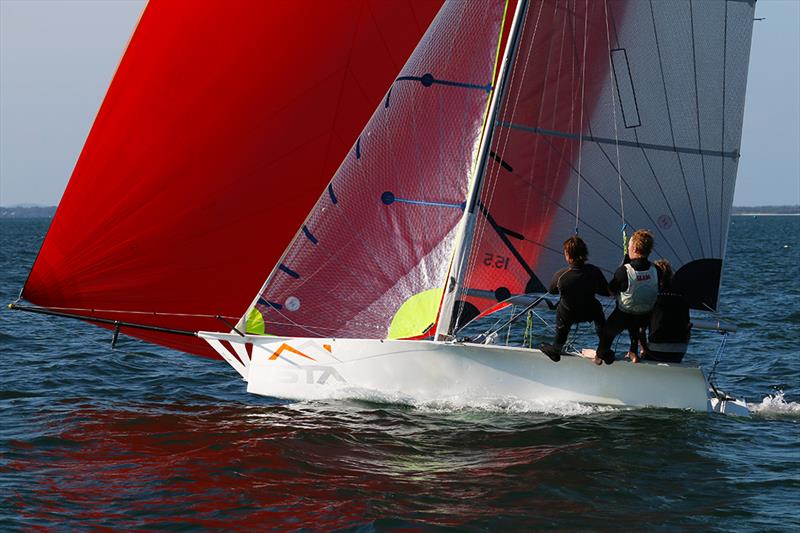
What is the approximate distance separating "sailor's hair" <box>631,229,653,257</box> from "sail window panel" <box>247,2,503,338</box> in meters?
1.80

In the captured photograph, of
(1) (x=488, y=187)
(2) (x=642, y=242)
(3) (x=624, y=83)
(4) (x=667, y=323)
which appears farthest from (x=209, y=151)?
(4) (x=667, y=323)

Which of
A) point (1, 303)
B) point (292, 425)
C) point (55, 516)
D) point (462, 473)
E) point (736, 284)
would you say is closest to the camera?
point (55, 516)

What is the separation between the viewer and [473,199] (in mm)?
10477

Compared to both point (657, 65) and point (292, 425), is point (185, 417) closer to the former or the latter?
point (292, 425)

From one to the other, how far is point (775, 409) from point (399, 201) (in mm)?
4382

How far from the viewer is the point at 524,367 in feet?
33.5

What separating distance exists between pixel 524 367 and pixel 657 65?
10.9ft

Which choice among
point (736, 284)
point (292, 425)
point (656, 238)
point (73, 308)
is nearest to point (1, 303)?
point (73, 308)

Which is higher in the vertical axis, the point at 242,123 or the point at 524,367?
the point at 242,123

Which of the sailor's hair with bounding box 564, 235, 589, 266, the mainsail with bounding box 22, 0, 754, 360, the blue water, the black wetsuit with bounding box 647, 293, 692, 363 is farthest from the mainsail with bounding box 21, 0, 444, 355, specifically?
the black wetsuit with bounding box 647, 293, 692, 363

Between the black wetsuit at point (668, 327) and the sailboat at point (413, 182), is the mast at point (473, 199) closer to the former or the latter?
the sailboat at point (413, 182)

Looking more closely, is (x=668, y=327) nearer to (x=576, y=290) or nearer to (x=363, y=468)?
(x=576, y=290)

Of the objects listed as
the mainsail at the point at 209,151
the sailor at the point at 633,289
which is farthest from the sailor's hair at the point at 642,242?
the mainsail at the point at 209,151

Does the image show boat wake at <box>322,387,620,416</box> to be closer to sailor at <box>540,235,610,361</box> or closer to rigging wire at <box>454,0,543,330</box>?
sailor at <box>540,235,610,361</box>
